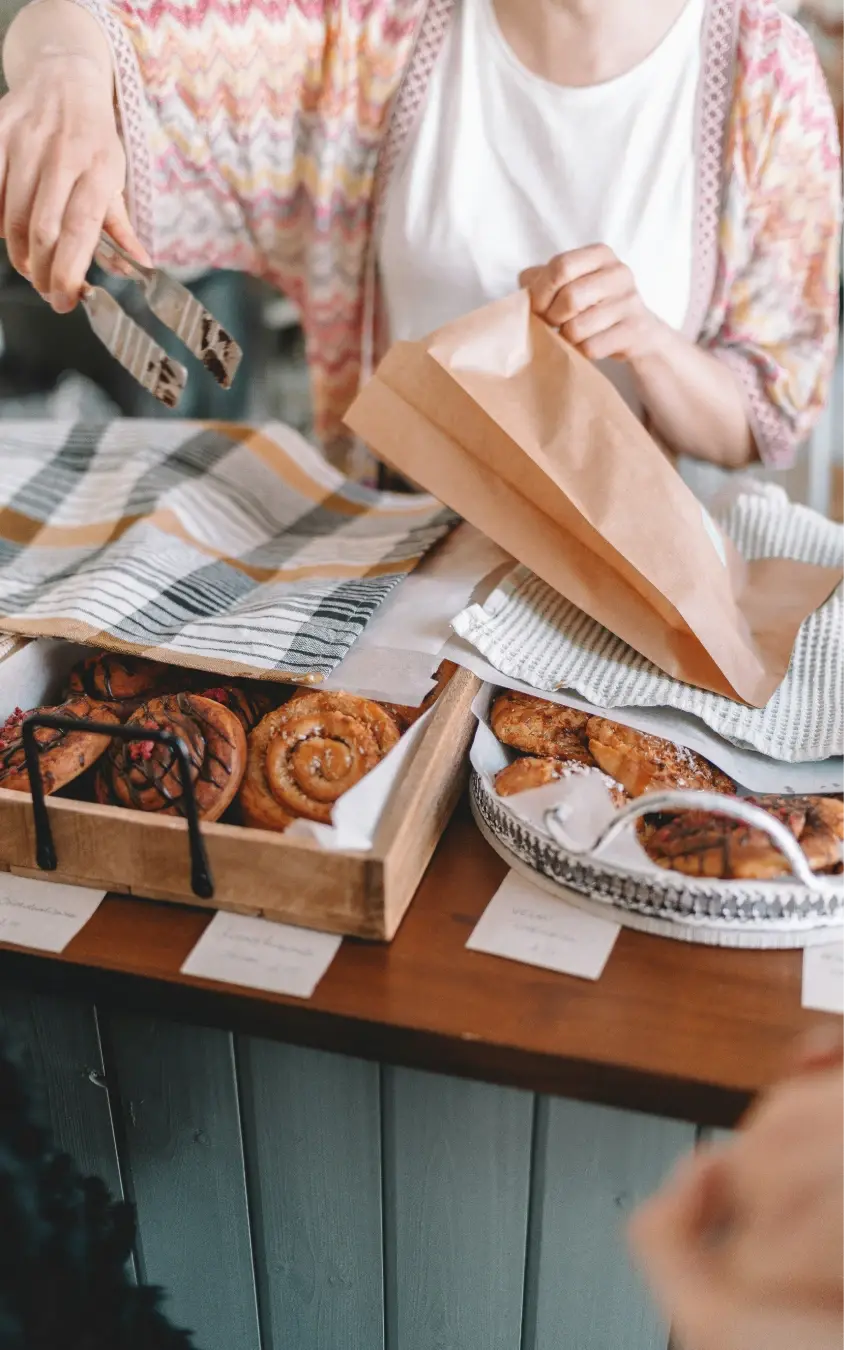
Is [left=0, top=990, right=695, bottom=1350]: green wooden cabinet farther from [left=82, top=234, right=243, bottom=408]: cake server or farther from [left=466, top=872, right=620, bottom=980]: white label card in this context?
[left=82, top=234, right=243, bottom=408]: cake server

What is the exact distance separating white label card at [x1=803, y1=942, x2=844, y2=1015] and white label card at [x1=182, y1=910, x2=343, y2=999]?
272 mm

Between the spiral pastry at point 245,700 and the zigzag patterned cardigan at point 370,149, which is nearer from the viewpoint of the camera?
the spiral pastry at point 245,700

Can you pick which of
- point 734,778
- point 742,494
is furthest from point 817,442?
point 734,778

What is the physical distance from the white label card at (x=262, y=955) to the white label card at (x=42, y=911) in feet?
0.27

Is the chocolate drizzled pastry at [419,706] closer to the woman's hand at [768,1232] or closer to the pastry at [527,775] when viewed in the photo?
the pastry at [527,775]

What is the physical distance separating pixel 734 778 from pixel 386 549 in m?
0.40

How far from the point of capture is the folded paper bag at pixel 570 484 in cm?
79

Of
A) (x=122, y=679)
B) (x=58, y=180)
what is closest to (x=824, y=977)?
(x=122, y=679)

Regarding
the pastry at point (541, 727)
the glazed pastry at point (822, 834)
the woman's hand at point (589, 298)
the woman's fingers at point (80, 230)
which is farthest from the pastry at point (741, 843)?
the woman's fingers at point (80, 230)

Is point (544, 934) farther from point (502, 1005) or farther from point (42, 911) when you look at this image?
point (42, 911)

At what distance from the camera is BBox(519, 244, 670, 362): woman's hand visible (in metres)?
0.88

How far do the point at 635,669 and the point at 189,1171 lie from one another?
50 cm

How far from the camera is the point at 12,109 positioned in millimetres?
825

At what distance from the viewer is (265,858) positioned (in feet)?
2.06
